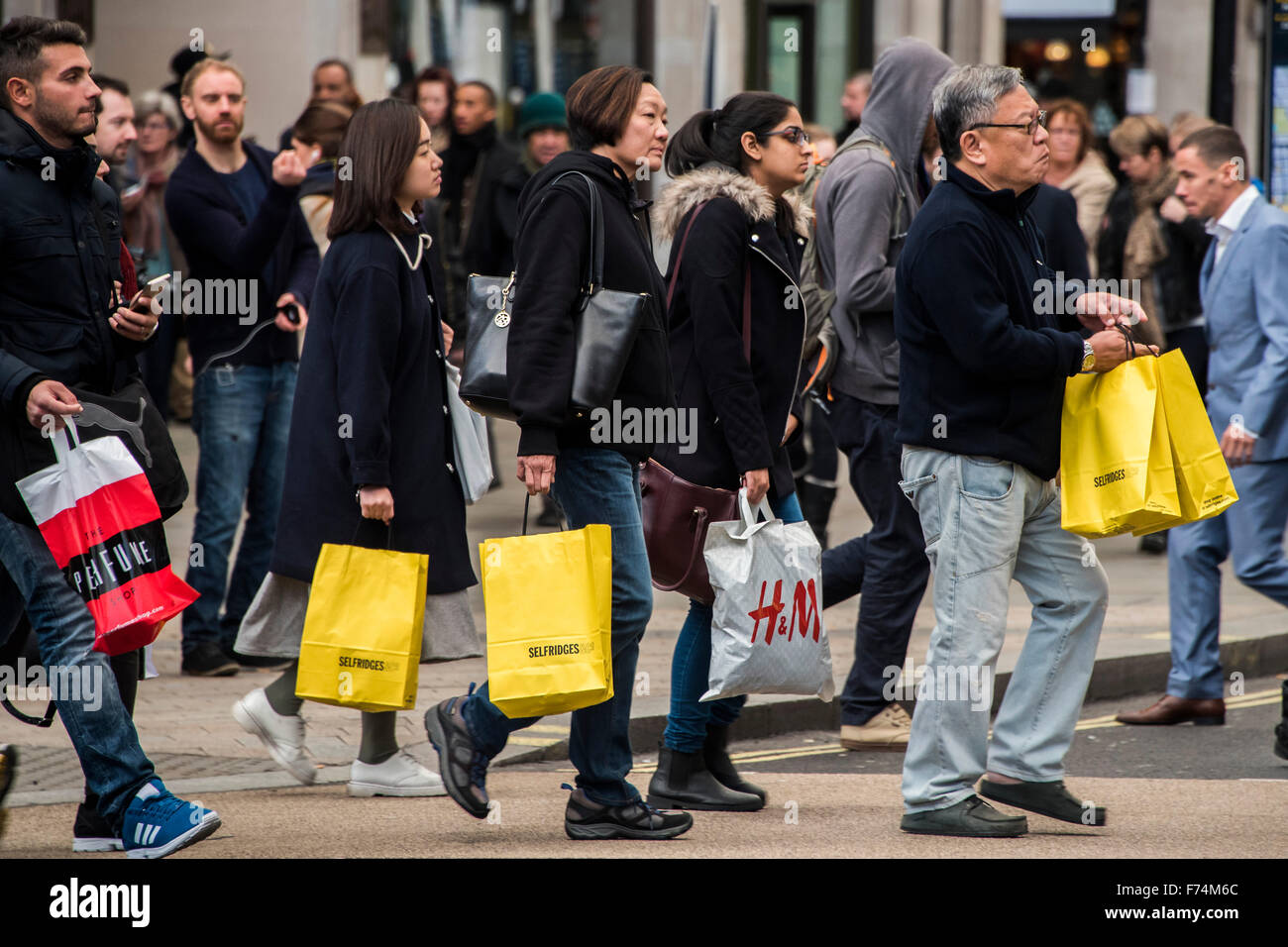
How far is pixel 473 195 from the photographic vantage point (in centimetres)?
1062

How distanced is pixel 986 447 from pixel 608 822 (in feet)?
4.47

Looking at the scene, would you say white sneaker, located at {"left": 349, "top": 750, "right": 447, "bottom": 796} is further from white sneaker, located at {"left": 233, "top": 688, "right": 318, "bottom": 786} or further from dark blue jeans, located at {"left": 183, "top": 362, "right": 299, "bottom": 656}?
dark blue jeans, located at {"left": 183, "top": 362, "right": 299, "bottom": 656}

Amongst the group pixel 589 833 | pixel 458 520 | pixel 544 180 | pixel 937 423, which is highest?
pixel 544 180

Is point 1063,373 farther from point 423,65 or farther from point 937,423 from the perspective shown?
point 423,65

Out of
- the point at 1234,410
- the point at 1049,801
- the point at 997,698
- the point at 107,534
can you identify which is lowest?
the point at 997,698

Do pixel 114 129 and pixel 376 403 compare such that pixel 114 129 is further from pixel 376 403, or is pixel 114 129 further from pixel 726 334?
pixel 726 334

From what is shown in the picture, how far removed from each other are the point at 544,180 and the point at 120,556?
1.41 meters

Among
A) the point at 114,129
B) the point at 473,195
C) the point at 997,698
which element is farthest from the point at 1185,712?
the point at 473,195

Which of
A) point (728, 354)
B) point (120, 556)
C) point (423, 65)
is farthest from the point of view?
point (423, 65)

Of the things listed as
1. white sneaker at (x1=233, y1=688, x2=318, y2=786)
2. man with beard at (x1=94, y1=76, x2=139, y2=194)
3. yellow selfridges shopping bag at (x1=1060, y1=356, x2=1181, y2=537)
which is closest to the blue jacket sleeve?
yellow selfridges shopping bag at (x1=1060, y1=356, x2=1181, y2=537)

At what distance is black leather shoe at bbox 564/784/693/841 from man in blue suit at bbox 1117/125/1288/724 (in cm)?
264

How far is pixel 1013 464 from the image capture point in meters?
4.95

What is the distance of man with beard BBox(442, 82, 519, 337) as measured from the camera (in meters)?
10.5
